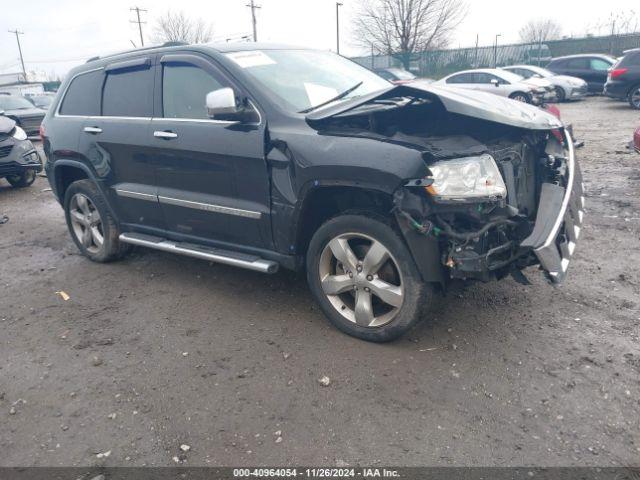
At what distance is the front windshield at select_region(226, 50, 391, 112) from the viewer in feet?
12.6

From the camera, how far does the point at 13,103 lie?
58.6ft

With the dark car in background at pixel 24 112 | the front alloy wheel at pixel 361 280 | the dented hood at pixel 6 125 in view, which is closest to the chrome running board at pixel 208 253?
the front alloy wheel at pixel 361 280

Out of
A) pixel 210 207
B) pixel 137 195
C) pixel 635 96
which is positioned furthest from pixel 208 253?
pixel 635 96

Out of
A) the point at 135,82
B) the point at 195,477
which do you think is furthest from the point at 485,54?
the point at 195,477

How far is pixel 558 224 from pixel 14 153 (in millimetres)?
9001

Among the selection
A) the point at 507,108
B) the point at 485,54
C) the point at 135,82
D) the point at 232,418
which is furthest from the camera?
the point at 485,54

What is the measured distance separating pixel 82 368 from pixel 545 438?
9.04 feet

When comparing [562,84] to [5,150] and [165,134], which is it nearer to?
[5,150]

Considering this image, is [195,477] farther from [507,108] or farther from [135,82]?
[135,82]

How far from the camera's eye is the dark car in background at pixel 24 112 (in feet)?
55.5

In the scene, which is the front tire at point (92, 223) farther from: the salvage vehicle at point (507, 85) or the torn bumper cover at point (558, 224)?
the salvage vehicle at point (507, 85)

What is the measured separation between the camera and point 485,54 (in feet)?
113

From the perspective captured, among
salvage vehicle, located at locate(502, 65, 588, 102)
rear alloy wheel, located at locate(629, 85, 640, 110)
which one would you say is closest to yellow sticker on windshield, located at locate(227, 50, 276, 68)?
rear alloy wheel, located at locate(629, 85, 640, 110)

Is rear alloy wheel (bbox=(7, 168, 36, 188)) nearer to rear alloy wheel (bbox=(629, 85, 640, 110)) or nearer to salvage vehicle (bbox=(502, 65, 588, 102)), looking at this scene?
rear alloy wheel (bbox=(629, 85, 640, 110))
